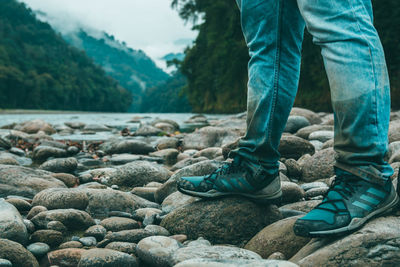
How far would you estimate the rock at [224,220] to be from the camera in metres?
1.87

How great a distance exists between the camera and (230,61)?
83.5ft

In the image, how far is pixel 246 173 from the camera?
1842 millimetres

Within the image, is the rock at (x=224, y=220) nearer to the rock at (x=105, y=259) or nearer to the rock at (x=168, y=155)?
the rock at (x=105, y=259)

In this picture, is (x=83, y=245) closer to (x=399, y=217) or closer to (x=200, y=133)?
(x=399, y=217)

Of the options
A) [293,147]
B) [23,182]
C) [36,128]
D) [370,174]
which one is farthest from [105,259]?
[36,128]

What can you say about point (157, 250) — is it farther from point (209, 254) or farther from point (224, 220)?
point (224, 220)

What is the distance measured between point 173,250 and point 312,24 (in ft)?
3.52

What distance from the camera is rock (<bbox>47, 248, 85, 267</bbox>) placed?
1571 mm

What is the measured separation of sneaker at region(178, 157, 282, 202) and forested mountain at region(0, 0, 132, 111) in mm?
57319

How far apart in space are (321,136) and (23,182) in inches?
144

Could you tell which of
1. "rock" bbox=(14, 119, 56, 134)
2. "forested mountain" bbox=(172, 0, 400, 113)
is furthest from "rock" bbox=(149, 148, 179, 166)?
"forested mountain" bbox=(172, 0, 400, 113)

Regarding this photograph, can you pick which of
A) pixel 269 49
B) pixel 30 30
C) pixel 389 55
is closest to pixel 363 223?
pixel 269 49

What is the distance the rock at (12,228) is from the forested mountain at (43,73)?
57.1m

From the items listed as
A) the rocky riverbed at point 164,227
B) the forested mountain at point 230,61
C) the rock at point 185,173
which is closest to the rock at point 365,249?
the rocky riverbed at point 164,227
